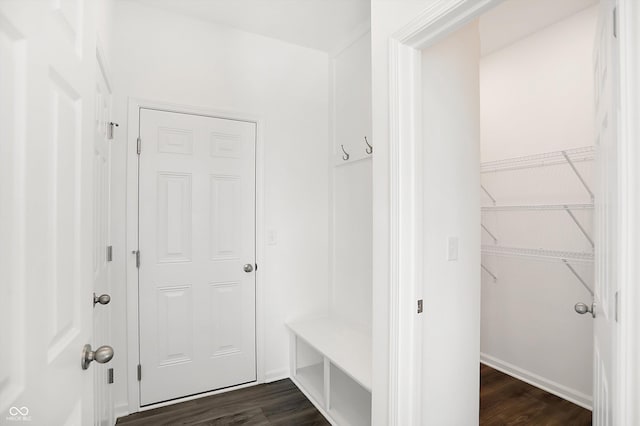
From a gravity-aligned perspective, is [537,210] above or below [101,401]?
above

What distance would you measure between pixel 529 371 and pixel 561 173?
1567mm

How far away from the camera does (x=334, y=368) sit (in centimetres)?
241

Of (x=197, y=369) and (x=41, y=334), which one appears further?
(x=197, y=369)

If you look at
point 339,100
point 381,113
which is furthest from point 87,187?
point 339,100

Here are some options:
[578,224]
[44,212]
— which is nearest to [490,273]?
[578,224]

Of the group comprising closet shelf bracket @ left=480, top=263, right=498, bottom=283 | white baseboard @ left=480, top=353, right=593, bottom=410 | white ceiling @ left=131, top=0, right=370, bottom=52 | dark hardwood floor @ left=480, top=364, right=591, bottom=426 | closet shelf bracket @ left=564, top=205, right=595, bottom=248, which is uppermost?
white ceiling @ left=131, top=0, right=370, bottom=52

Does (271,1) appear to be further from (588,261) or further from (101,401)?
(588,261)

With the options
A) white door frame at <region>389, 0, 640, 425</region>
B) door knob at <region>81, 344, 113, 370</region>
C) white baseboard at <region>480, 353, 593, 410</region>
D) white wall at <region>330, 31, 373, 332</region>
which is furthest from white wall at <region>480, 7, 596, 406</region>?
door knob at <region>81, 344, 113, 370</region>

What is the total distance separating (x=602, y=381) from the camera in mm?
1151

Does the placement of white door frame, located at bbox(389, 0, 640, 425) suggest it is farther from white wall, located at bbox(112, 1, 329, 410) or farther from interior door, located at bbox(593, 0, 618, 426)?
white wall, located at bbox(112, 1, 329, 410)

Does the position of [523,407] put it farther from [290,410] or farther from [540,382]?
[290,410]

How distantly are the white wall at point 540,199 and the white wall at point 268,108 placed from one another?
151 cm

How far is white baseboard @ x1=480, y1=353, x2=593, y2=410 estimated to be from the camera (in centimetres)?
232

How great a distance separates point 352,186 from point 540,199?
1.47 m
